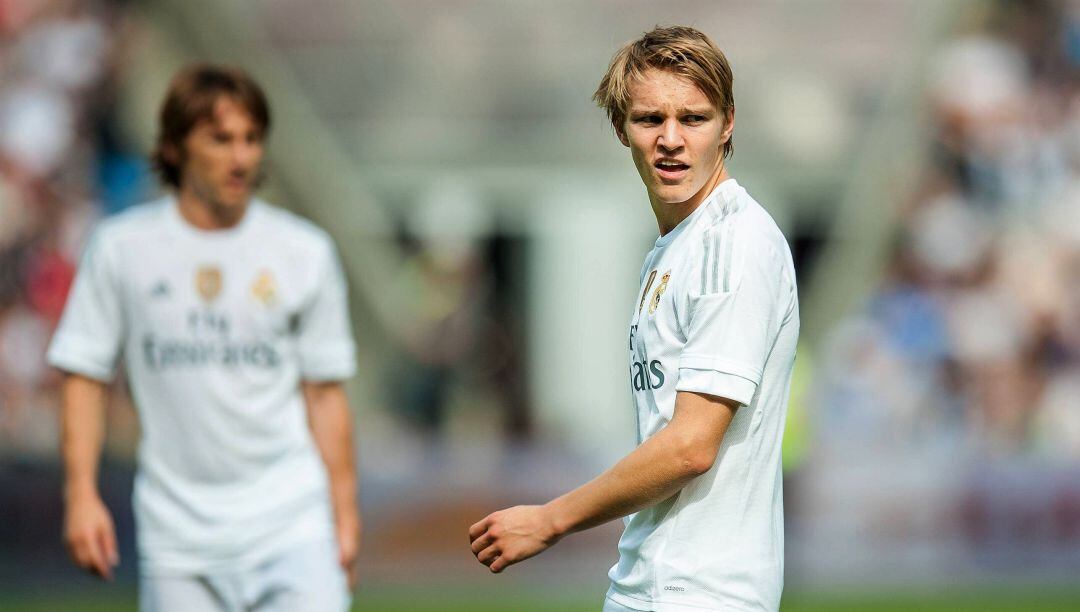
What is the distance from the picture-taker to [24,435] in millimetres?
12312

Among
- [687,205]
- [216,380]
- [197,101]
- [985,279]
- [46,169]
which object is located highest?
[46,169]

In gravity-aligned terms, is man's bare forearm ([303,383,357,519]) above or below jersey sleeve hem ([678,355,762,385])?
below

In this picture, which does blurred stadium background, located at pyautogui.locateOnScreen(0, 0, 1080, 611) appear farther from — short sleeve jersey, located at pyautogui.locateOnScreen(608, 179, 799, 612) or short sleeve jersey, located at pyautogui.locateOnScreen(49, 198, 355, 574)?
short sleeve jersey, located at pyautogui.locateOnScreen(608, 179, 799, 612)

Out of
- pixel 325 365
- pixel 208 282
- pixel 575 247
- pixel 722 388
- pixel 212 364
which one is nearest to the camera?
pixel 722 388

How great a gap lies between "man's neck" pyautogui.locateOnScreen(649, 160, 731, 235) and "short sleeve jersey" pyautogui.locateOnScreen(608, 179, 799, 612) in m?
0.03

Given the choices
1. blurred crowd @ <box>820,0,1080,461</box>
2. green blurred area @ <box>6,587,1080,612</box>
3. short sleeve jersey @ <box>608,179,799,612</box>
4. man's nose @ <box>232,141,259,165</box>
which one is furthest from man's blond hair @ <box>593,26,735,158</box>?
blurred crowd @ <box>820,0,1080,461</box>

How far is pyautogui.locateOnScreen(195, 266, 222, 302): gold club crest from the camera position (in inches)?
209

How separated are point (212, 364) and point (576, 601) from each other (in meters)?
5.66

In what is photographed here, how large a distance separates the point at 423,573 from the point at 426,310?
3.61 meters

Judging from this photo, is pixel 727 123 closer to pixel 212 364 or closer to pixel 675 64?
pixel 675 64

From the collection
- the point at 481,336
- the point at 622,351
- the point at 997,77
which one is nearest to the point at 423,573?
the point at 481,336

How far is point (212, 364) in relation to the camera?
17.1ft

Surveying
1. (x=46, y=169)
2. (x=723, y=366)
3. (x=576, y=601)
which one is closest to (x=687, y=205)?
(x=723, y=366)

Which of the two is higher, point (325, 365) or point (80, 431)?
point (325, 365)
